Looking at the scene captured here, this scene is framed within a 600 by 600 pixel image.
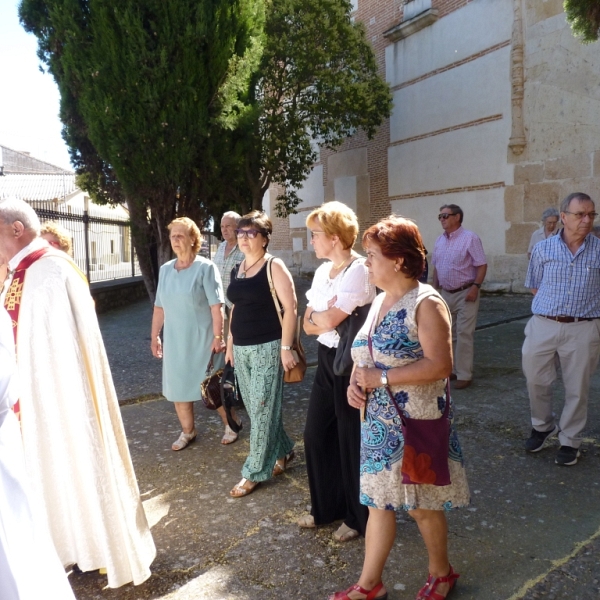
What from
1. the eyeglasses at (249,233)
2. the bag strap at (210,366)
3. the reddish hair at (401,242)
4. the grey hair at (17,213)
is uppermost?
the grey hair at (17,213)

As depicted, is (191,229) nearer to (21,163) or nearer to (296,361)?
(296,361)

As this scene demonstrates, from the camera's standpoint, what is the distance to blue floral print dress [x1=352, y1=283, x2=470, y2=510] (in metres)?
2.49

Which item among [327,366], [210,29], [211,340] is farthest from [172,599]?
[210,29]

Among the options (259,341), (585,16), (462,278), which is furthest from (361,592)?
(585,16)

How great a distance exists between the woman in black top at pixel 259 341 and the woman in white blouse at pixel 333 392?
57cm

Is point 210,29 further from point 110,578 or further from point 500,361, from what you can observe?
point 110,578

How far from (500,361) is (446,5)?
409 inches

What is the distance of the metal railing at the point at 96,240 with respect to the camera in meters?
12.3

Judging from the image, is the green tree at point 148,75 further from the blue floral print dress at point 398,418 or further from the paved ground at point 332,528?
the blue floral print dress at point 398,418

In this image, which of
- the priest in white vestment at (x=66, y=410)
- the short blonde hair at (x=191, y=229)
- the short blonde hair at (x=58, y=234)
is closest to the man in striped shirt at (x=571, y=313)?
the short blonde hair at (x=191, y=229)

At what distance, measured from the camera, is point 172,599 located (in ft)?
9.37

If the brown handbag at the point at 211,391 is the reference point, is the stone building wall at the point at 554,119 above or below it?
above

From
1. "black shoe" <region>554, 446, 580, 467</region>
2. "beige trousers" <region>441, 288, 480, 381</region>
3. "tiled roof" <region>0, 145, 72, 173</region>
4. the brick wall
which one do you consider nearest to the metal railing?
the brick wall

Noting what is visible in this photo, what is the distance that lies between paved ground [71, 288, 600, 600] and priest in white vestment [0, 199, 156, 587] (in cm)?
27
